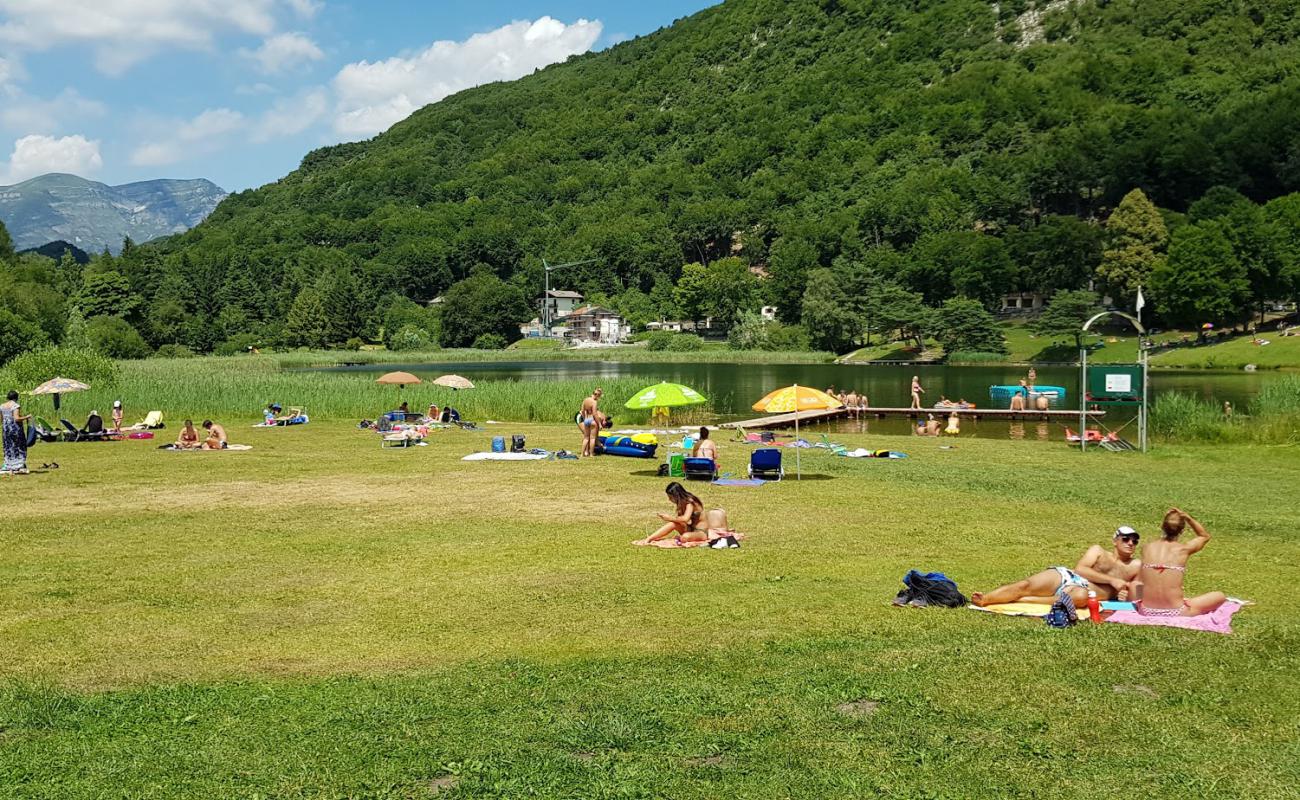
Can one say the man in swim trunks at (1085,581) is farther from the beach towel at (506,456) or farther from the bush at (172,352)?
the bush at (172,352)

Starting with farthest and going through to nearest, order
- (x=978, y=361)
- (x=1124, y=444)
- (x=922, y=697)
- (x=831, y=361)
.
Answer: (x=831, y=361)
(x=978, y=361)
(x=1124, y=444)
(x=922, y=697)

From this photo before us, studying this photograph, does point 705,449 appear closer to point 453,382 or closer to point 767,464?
point 767,464

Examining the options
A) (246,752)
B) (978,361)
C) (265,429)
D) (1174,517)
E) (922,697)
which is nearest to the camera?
(246,752)

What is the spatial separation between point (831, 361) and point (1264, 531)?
303ft

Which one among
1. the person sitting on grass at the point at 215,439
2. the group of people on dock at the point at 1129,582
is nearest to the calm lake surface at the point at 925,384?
the person sitting on grass at the point at 215,439

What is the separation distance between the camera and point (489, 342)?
156m

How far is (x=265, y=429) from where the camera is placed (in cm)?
3366

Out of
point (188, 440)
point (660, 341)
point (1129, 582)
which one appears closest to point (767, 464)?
point (1129, 582)

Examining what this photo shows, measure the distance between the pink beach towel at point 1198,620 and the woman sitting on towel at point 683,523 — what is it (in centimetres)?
561

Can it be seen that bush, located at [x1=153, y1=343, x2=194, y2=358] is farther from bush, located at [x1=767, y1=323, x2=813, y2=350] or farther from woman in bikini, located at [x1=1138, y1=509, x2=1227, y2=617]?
woman in bikini, located at [x1=1138, y1=509, x2=1227, y2=617]

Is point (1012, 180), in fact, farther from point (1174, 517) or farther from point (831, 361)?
point (1174, 517)

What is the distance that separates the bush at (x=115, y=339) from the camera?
91125mm

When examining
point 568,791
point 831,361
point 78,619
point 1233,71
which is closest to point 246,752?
point 568,791

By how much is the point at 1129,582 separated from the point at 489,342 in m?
148
